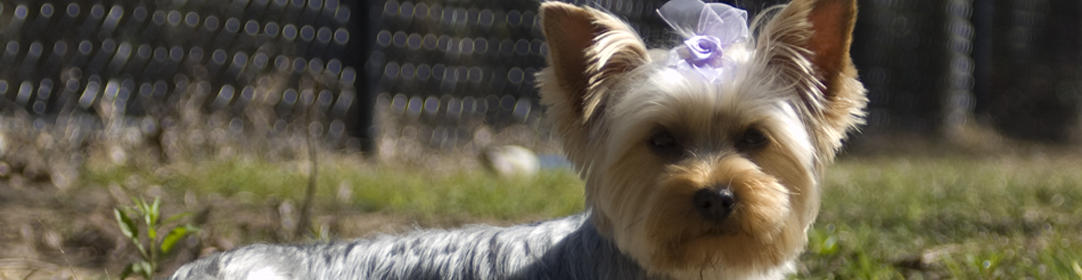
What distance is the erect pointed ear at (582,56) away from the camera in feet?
10.4

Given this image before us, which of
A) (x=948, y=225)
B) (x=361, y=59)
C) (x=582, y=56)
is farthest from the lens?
(x=361, y=59)

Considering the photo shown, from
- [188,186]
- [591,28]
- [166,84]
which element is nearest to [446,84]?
[166,84]

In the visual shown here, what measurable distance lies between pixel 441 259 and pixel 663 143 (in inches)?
30.8

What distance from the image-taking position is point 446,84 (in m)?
9.82

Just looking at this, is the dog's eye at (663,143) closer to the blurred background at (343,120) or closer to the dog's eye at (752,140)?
the dog's eye at (752,140)

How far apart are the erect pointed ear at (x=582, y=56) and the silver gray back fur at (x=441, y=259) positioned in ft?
1.27

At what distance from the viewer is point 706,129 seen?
315 cm

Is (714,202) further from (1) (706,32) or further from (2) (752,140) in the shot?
(1) (706,32)

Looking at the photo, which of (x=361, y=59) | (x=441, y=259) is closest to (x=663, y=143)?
(x=441, y=259)

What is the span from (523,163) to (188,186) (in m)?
3.04

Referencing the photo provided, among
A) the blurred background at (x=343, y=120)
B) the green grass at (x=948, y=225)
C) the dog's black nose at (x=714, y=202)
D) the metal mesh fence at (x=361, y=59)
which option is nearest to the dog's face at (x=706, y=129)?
the dog's black nose at (x=714, y=202)

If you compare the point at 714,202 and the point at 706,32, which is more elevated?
the point at 706,32

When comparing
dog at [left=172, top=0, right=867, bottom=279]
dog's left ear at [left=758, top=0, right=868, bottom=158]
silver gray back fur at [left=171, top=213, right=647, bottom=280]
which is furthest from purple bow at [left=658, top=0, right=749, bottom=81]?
silver gray back fur at [left=171, top=213, right=647, bottom=280]

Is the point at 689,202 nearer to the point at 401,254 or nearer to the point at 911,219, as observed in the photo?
the point at 401,254
